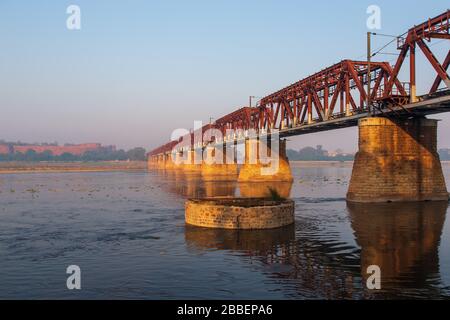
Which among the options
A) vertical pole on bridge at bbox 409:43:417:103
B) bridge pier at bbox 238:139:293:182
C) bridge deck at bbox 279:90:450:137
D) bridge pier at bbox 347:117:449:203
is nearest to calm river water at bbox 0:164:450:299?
bridge pier at bbox 347:117:449:203

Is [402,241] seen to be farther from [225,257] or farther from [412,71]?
[412,71]

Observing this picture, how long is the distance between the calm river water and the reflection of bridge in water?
52mm

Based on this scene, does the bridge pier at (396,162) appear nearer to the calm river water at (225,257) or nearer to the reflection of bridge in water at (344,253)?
the calm river water at (225,257)

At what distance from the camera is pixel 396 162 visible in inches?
1740

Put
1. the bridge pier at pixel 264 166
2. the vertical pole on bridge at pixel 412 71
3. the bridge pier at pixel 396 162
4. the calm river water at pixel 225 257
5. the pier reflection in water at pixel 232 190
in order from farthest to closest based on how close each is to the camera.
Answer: the bridge pier at pixel 264 166
the pier reflection in water at pixel 232 190
the bridge pier at pixel 396 162
the vertical pole on bridge at pixel 412 71
the calm river water at pixel 225 257

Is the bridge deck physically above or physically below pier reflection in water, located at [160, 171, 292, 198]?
above

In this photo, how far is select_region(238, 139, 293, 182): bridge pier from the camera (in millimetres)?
90500

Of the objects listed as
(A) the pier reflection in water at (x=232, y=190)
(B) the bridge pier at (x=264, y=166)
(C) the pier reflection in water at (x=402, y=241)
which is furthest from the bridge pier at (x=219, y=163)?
(C) the pier reflection in water at (x=402, y=241)

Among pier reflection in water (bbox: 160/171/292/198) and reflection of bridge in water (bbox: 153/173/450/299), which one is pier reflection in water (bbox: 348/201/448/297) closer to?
reflection of bridge in water (bbox: 153/173/450/299)

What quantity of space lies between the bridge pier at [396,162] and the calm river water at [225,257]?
18.1 ft

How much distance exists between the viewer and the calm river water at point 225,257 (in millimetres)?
16938

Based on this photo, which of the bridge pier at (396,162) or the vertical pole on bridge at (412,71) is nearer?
the vertical pole on bridge at (412,71)

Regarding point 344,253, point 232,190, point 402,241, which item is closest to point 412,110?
point 402,241

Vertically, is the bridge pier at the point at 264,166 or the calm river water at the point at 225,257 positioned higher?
the bridge pier at the point at 264,166
